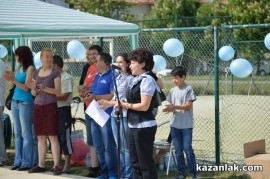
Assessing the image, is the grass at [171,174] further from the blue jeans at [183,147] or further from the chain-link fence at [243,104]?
the chain-link fence at [243,104]

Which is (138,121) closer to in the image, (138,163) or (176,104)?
(138,163)

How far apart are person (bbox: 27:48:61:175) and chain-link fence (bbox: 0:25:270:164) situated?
6.69 feet

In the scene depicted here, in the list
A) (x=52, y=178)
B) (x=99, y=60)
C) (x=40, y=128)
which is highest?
(x=99, y=60)

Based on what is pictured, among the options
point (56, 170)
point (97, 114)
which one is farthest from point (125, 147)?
point (56, 170)

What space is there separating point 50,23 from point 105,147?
77.3 inches

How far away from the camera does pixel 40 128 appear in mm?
8969

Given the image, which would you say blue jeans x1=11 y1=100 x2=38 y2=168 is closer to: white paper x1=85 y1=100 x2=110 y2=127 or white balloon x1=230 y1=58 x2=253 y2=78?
white paper x1=85 y1=100 x2=110 y2=127

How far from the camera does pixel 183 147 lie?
8484mm

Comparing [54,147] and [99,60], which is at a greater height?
[99,60]

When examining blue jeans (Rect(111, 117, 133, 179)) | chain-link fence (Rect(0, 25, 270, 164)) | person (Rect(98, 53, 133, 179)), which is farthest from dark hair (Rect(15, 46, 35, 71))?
chain-link fence (Rect(0, 25, 270, 164))

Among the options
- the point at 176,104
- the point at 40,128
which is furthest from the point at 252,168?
the point at 40,128

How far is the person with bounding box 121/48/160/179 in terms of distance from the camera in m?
6.93

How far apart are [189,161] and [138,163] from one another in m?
1.46

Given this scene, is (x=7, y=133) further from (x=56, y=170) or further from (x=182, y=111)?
(x=182, y=111)
